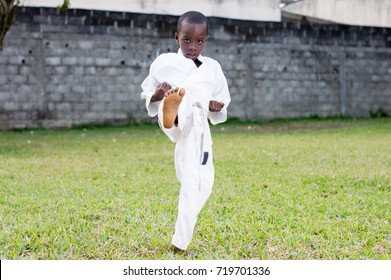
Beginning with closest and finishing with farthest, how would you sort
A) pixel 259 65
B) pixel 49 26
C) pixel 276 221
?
pixel 276 221 → pixel 49 26 → pixel 259 65

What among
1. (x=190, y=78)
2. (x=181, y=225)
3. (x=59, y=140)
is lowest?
(x=59, y=140)

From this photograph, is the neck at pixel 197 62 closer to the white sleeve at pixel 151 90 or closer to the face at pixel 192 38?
the face at pixel 192 38

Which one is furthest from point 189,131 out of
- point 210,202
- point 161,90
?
point 210,202

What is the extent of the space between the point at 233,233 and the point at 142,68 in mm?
10044

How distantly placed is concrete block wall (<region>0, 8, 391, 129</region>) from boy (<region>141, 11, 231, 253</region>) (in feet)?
32.5

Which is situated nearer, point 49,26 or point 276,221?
point 276,221

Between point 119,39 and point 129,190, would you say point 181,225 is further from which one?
point 119,39

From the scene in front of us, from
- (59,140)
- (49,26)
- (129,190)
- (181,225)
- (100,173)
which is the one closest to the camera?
(181,225)

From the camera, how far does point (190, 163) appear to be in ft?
10.5

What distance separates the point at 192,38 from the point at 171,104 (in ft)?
1.32

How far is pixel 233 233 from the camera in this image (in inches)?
149

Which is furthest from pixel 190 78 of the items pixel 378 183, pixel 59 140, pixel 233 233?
pixel 59 140

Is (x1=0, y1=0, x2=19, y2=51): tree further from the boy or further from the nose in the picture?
A: the nose

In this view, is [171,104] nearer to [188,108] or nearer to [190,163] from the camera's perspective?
[188,108]
